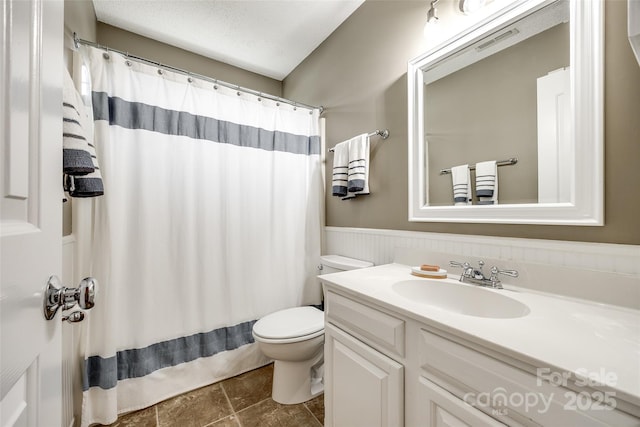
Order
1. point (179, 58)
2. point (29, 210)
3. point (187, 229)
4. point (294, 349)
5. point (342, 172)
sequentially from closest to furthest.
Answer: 1. point (29, 210)
2. point (294, 349)
3. point (187, 229)
4. point (342, 172)
5. point (179, 58)

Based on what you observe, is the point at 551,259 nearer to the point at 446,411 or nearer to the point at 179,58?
the point at 446,411

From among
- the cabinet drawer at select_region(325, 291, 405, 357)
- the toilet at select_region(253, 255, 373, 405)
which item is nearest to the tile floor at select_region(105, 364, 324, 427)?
the toilet at select_region(253, 255, 373, 405)

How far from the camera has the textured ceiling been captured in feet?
5.78

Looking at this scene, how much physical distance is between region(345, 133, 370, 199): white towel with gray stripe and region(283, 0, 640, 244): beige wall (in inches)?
2.6

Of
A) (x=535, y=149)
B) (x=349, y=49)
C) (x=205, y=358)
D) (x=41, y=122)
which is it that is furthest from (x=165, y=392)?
(x=349, y=49)

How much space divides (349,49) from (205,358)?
7.58 ft

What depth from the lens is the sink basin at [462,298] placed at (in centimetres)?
93

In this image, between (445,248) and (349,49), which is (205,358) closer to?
(445,248)

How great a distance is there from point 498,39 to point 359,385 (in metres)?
1.51

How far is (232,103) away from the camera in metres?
1.80

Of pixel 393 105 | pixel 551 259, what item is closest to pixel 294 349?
pixel 551 259

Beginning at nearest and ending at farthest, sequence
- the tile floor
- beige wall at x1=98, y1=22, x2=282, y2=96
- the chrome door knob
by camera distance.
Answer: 1. the chrome door knob
2. the tile floor
3. beige wall at x1=98, y1=22, x2=282, y2=96

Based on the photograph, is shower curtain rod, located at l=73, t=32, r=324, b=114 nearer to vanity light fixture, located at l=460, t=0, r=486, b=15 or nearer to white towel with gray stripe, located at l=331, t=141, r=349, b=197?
white towel with gray stripe, located at l=331, t=141, r=349, b=197

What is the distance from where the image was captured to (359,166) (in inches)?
64.6
